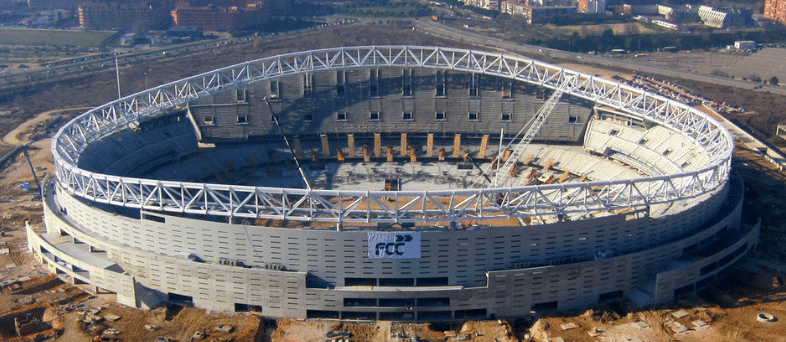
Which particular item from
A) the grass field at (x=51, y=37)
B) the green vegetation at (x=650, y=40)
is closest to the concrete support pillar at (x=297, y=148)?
the green vegetation at (x=650, y=40)

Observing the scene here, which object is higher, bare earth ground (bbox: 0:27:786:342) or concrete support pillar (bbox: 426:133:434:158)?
concrete support pillar (bbox: 426:133:434:158)

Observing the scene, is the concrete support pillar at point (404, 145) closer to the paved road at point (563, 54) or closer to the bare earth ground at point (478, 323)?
the bare earth ground at point (478, 323)

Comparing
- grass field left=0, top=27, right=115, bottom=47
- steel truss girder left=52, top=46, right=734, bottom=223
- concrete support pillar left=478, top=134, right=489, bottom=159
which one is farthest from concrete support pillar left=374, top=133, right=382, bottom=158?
grass field left=0, top=27, right=115, bottom=47

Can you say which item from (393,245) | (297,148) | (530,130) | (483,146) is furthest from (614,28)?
(393,245)

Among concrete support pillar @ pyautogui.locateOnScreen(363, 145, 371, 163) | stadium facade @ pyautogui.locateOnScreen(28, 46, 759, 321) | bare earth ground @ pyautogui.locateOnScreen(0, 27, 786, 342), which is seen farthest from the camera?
concrete support pillar @ pyautogui.locateOnScreen(363, 145, 371, 163)

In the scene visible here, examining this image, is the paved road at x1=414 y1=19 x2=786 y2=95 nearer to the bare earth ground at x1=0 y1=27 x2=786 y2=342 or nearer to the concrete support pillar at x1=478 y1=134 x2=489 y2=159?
the concrete support pillar at x1=478 y1=134 x2=489 y2=159

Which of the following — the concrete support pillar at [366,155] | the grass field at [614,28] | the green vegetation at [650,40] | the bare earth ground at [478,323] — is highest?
the grass field at [614,28]
